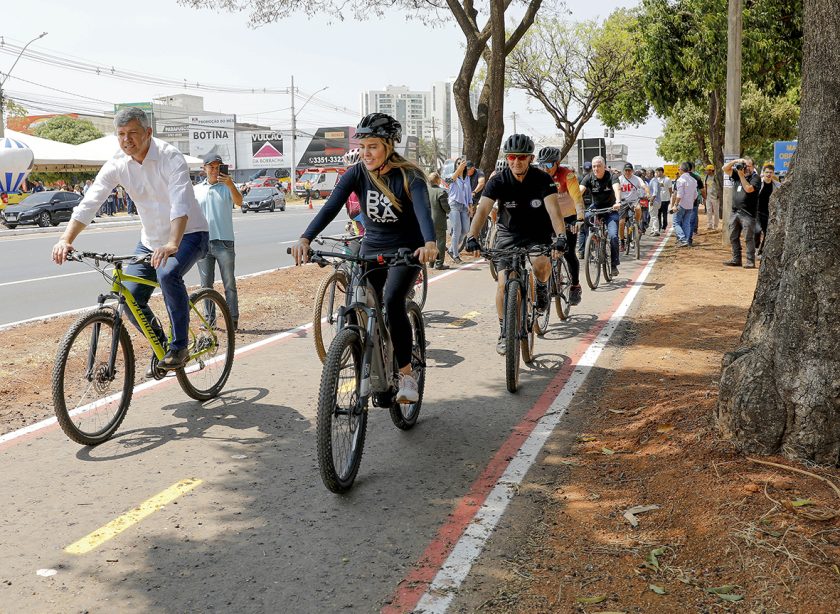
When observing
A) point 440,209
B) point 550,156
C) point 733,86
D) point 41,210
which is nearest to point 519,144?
point 550,156

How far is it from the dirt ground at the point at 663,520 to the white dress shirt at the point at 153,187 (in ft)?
5.53

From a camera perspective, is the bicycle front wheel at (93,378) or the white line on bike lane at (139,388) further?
the white line on bike lane at (139,388)

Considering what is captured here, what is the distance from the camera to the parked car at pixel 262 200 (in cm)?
4491

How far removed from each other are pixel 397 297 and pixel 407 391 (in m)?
0.59

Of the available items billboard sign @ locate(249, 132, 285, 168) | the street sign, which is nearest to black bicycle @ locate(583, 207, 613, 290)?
the street sign

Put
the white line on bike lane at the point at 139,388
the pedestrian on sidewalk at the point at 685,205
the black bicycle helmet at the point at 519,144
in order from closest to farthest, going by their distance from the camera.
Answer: the white line on bike lane at the point at 139,388 → the black bicycle helmet at the point at 519,144 → the pedestrian on sidewalk at the point at 685,205

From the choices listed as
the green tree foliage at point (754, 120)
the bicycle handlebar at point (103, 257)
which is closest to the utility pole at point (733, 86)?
the bicycle handlebar at point (103, 257)

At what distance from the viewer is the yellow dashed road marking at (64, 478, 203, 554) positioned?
160 inches

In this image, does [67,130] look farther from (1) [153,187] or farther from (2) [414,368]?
(2) [414,368]

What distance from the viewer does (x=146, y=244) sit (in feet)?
19.9

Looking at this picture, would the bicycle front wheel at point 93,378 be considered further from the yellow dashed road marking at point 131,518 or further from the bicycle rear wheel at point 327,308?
the bicycle rear wheel at point 327,308

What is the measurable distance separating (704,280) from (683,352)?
6.24 metres

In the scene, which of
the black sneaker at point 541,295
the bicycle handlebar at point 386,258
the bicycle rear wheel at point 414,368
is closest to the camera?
the bicycle handlebar at point 386,258

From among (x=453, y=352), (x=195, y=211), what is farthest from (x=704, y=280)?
(x=195, y=211)
